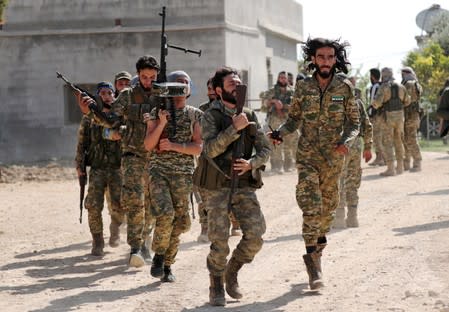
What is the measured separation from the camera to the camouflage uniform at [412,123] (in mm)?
21281

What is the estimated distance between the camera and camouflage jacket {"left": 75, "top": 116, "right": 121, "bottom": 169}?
37.3ft

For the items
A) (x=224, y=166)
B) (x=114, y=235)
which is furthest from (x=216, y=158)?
(x=114, y=235)

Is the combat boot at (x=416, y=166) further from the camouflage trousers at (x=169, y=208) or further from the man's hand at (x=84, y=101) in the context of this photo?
the camouflage trousers at (x=169, y=208)

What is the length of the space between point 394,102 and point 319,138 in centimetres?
1211

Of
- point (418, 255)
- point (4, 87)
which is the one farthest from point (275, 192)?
point (4, 87)

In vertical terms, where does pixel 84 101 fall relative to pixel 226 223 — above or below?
above

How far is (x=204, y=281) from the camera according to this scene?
9.42 meters

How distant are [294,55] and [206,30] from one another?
9.51m

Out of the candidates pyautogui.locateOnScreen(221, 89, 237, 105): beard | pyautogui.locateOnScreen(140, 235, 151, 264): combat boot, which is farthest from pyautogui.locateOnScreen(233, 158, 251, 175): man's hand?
pyautogui.locateOnScreen(140, 235, 151, 264): combat boot

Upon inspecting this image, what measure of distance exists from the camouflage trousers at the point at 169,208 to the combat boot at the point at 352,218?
13.3 ft

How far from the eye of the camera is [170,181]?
30.4 ft

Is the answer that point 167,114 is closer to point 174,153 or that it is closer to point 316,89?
point 174,153

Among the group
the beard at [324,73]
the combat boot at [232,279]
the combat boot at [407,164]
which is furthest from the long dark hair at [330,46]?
the combat boot at [407,164]

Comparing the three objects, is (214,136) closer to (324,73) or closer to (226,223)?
(226,223)
